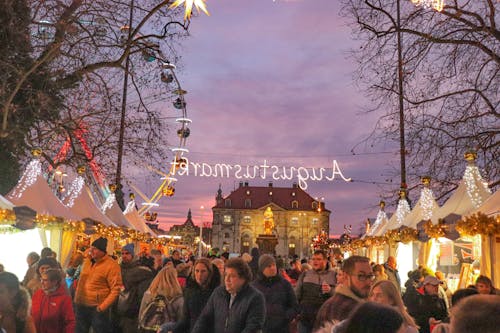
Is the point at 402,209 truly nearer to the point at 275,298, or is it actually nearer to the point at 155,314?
the point at 275,298

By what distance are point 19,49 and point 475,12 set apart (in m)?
10.5

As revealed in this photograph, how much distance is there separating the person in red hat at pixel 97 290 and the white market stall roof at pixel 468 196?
7.09m

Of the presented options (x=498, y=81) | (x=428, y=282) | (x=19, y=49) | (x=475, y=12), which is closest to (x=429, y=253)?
(x=498, y=81)

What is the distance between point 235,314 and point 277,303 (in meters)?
2.71

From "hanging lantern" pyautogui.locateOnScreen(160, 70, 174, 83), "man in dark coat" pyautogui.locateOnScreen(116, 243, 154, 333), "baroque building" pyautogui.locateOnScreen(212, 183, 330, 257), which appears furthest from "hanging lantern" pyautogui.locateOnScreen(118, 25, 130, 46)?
"baroque building" pyautogui.locateOnScreen(212, 183, 330, 257)

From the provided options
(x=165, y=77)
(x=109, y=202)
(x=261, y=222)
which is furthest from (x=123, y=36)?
(x=261, y=222)

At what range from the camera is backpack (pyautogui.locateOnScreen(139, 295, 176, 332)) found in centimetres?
646

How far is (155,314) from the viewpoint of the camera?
6.49m

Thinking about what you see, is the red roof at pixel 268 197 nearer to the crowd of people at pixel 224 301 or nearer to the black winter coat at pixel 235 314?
the crowd of people at pixel 224 301

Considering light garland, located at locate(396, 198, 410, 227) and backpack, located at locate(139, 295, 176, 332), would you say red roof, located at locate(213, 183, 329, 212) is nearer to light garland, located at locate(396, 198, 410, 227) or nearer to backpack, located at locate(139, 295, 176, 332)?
light garland, located at locate(396, 198, 410, 227)

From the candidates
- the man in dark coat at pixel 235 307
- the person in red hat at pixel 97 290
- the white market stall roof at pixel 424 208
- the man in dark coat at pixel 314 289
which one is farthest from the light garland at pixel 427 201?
the man in dark coat at pixel 235 307

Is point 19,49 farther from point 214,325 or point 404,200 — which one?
point 404,200

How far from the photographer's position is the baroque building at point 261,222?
334 ft

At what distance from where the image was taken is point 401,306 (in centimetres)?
404
